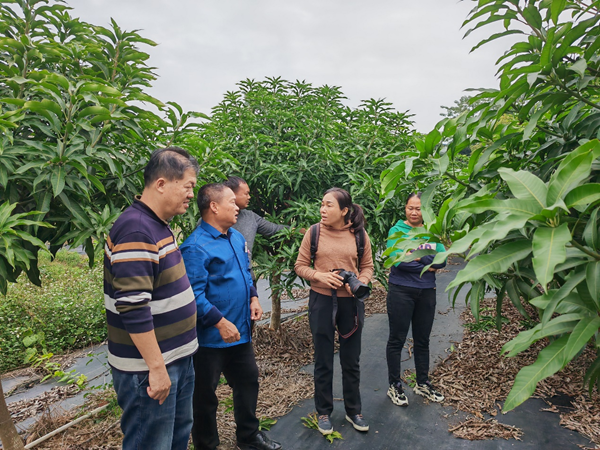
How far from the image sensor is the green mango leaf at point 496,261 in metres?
0.87

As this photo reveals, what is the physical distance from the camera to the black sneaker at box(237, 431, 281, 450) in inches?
96.1

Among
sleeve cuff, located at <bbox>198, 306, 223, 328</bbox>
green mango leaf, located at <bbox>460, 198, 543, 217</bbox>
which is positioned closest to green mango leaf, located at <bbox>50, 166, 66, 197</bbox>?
sleeve cuff, located at <bbox>198, 306, 223, 328</bbox>

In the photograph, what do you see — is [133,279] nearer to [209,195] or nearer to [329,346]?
[209,195]

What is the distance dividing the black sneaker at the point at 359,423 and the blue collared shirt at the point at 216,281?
1092mm

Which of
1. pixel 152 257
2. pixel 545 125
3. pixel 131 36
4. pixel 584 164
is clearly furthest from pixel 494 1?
pixel 131 36

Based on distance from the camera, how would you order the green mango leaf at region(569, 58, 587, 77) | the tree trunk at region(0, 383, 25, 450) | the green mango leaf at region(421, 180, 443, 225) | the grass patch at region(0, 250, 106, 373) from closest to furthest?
the green mango leaf at region(569, 58, 587, 77) < the green mango leaf at region(421, 180, 443, 225) < the tree trunk at region(0, 383, 25, 450) < the grass patch at region(0, 250, 106, 373)

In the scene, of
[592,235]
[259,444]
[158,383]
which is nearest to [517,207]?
[592,235]

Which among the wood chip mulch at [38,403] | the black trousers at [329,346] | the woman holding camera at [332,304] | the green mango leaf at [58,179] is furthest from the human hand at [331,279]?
the wood chip mulch at [38,403]

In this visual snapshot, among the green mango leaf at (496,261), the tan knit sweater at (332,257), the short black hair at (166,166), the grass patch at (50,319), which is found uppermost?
the short black hair at (166,166)

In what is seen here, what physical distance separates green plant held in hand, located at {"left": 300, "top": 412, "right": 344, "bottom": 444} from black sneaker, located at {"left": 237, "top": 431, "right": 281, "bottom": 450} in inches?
14.4

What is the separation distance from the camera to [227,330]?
2141 millimetres

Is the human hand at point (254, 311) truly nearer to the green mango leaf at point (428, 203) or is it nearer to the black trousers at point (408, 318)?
the black trousers at point (408, 318)

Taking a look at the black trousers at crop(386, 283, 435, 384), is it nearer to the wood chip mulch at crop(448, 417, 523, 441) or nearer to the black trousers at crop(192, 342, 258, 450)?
the wood chip mulch at crop(448, 417, 523, 441)

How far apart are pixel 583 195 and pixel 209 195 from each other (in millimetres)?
1946
